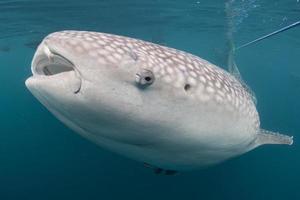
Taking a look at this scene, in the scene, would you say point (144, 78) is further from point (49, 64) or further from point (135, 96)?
point (49, 64)

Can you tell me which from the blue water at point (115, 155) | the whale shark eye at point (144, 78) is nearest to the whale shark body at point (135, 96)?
the whale shark eye at point (144, 78)

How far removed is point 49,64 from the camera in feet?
9.47

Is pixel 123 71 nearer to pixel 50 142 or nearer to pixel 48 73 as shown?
pixel 48 73

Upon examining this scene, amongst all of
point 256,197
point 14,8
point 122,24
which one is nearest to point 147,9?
point 122,24

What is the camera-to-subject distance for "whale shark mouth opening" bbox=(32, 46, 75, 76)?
2.63 meters

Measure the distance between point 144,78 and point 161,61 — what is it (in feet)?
1.37

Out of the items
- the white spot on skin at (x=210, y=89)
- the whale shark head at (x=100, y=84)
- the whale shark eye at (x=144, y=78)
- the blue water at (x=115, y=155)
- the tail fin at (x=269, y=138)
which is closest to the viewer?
the whale shark head at (x=100, y=84)

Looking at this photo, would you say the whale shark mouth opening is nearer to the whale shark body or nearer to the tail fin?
the whale shark body

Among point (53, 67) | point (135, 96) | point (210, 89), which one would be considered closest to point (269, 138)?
point (210, 89)

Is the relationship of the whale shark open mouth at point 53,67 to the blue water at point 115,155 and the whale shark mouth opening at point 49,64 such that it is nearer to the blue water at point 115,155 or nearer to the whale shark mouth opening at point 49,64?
the whale shark mouth opening at point 49,64

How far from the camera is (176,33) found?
28953mm

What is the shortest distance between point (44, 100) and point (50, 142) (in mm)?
11075

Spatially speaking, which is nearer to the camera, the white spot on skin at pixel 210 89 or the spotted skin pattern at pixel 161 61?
the spotted skin pattern at pixel 161 61

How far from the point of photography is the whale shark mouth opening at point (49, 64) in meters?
2.63
